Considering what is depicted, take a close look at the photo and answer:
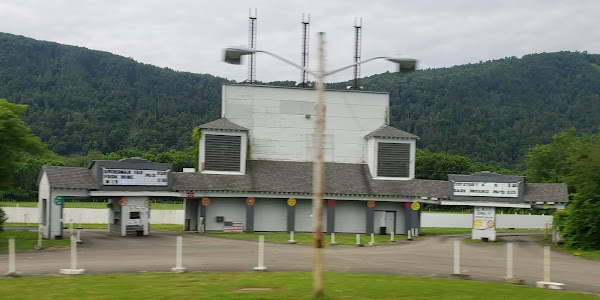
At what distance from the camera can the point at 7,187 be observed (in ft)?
124

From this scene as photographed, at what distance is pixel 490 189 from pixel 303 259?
2048cm

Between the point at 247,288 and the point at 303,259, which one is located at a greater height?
the point at 247,288

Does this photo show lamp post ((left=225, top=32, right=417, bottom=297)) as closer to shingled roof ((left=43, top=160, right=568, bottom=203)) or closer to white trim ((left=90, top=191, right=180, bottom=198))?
white trim ((left=90, top=191, right=180, bottom=198))

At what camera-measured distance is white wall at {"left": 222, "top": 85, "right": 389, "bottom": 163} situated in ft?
171

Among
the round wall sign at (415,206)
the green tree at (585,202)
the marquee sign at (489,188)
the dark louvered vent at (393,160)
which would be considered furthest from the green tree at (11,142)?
the green tree at (585,202)

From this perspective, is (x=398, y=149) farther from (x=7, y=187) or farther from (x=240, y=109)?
(x=7, y=187)

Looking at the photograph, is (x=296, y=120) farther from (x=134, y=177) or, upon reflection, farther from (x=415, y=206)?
(x=134, y=177)

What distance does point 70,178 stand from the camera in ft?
133

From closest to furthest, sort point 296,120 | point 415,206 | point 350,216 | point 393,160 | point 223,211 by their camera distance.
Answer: point 223,211, point 415,206, point 350,216, point 393,160, point 296,120

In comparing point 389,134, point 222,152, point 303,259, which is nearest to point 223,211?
point 222,152

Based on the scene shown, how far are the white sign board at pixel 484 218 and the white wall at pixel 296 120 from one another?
11.8m

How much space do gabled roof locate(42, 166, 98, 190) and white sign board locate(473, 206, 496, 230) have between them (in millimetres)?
25133

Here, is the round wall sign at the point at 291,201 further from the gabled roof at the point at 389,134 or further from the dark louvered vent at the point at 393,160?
the gabled roof at the point at 389,134

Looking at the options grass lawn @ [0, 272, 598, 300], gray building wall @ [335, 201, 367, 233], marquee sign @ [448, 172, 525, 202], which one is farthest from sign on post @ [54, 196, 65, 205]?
marquee sign @ [448, 172, 525, 202]
